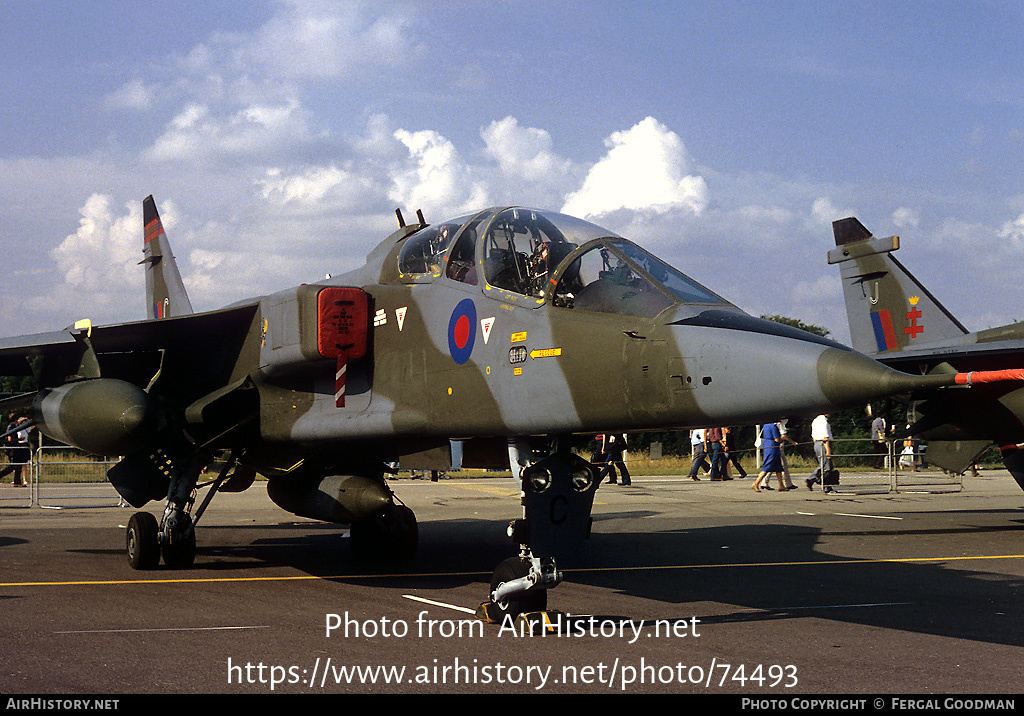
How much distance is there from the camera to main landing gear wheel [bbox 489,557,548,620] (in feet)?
23.0

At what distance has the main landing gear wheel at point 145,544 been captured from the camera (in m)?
10.9

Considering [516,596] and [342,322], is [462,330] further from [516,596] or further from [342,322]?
[516,596]

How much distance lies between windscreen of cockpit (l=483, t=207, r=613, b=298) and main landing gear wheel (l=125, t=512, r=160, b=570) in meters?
5.49

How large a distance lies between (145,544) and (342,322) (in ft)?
13.2

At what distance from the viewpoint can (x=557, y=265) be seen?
7.39 meters

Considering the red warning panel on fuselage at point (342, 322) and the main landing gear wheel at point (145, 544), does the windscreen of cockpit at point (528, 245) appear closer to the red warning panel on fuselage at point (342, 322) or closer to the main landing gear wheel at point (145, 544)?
the red warning panel on fuselage at point (342, 322)

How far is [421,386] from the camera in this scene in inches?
327

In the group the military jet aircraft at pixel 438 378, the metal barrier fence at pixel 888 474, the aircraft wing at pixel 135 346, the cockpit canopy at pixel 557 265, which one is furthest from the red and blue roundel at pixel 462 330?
the metal barrier fence at pixel 888 474

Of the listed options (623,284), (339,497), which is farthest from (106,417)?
(623,284)

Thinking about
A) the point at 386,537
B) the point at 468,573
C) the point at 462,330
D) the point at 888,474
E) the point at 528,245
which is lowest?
the point at 888,474

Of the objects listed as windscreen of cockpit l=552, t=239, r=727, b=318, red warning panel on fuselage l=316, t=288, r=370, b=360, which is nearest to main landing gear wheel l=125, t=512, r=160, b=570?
red warning panel on fuselage l=316, t=288, r=370, b=360

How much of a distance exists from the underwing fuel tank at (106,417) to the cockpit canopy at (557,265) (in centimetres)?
372

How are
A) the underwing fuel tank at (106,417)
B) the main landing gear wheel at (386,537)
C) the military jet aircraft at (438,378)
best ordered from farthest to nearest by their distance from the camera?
the main landing gear wheel at (386,537) → the underwing fuel tank at (106,417) → the military jet aircraft at (438,378)
